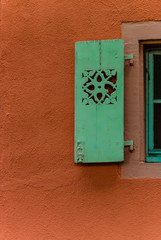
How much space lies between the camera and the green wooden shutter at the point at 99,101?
2.57 m

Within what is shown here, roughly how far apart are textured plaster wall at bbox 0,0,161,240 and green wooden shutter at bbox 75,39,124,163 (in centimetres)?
14

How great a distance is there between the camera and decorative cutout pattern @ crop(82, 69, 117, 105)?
103 inches

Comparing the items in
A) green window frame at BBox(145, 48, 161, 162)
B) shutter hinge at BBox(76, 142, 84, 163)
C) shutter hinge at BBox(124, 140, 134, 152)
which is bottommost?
shutter hinge at BBox(76, 142, 84, 163)

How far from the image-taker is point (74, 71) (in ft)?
9.12

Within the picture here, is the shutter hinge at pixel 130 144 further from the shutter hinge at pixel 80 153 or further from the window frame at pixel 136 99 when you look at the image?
the shutter hinge at pixel 80 153

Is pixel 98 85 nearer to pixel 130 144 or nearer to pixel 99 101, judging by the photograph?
pixel 99 101

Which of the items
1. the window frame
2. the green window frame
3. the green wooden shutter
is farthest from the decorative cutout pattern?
the green window frame

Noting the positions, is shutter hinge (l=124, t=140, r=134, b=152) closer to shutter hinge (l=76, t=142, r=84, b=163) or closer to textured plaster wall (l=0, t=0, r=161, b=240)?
textured plaster wall (l=0, t=0, r=161, b=240)

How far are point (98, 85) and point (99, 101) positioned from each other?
0.13 m

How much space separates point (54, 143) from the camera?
2744 millimetres

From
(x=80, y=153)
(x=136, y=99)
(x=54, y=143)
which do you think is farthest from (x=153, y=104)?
(x=54, y=143)

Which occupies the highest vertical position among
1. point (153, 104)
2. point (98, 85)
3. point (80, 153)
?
point (98, 85)

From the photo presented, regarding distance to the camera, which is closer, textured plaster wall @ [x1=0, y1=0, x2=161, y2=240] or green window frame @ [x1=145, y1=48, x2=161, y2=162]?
textured plaster wall @ [x1=0, y1=0, x2=161, y2=240]

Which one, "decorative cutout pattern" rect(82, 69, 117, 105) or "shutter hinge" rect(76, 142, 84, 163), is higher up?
"decorative cutout pattern" rect(82, 69, 117, 105)
